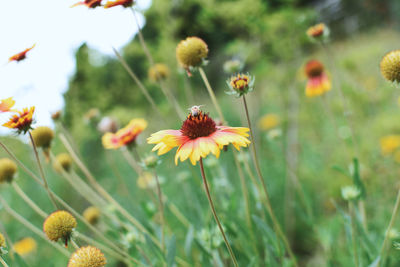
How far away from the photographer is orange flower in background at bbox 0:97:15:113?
2.90 feet

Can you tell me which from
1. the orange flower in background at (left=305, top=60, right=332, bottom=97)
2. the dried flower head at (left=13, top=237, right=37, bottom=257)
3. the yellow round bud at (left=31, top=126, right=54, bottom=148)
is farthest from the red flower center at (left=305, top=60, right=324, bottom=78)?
the dried flower head at (left=13, top=237, right=37, bottom=257)

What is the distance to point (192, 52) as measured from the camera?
3.51ft

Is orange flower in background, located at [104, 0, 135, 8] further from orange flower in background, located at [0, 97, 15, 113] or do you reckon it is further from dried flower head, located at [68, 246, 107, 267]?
dried flower head, located at [68, 246, 107, 267]

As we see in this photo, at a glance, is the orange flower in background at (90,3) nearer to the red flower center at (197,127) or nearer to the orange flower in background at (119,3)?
the orange flower in background at (119,3)

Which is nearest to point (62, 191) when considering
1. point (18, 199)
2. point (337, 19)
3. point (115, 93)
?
point (18, 199)

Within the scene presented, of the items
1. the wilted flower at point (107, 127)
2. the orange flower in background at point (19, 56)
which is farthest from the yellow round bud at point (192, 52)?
the wilted flower at point (107, 127)

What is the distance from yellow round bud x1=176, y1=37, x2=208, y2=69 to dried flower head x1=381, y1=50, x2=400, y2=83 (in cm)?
59

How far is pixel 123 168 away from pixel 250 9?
9.29 ft

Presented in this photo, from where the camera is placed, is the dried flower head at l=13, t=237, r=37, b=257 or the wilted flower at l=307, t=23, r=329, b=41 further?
the dried flower head at l=13, t=237, r=37, b=257

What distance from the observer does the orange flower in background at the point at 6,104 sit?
0.88m

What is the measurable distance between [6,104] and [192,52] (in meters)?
0.62

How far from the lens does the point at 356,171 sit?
1.18m

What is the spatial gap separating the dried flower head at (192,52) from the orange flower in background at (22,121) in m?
0.53

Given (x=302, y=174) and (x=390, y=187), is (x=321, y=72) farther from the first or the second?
(x=302, y=174)
